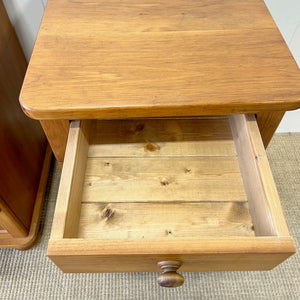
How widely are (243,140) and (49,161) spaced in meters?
0.68

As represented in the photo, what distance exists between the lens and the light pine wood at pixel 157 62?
471 mm

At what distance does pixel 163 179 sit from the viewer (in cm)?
64

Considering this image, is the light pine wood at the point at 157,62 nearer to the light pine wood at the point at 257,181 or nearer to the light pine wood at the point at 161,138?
the light pine wood at the point at 257,181

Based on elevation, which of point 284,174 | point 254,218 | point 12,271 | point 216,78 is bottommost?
point 284,174

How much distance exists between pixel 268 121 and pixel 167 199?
256 millimetres

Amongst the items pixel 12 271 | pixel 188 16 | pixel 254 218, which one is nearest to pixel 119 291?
pixel 12 271

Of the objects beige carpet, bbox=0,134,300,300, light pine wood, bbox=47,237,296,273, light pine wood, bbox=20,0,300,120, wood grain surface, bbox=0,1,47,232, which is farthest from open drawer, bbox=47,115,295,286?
→ beige carpet, bbox=0,134,300,300

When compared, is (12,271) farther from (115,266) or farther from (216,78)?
(216,78)

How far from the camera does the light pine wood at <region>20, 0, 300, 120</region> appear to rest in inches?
18.6

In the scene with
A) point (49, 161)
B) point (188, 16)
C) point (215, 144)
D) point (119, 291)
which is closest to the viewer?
point (188, 16)

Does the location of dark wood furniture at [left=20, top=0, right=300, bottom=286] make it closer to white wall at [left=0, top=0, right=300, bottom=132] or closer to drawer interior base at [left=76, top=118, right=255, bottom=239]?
drawer interior base at [left=76, top=118, right=255, bottom=239]

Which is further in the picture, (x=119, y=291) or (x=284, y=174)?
(x=284, y=174)

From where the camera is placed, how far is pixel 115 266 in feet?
1.67

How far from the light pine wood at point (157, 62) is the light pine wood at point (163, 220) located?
21cm
